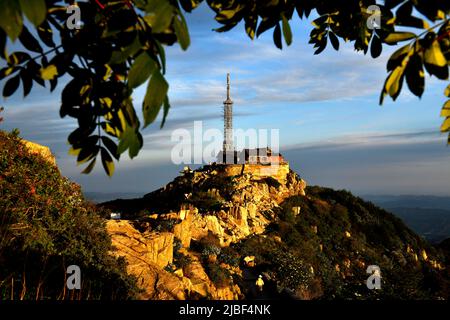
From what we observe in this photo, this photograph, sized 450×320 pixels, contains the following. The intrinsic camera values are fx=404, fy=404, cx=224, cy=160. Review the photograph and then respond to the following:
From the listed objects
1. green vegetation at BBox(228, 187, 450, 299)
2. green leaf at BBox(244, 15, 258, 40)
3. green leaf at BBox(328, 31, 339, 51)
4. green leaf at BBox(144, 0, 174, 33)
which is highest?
green leaf at BBox(328, 31, 339, 51)

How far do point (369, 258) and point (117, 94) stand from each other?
38121 mm

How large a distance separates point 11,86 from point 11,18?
101 cm

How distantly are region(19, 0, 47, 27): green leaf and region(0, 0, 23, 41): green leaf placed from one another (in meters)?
0.03

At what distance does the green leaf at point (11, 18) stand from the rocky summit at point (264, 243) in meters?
11.4

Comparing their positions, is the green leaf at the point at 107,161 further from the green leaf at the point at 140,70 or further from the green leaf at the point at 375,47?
the green leaf at the point at 375,47

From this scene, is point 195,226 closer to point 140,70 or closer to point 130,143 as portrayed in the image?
point 130,143

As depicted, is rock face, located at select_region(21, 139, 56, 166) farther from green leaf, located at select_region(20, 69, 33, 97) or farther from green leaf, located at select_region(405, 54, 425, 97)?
green leaf, located at select_region(405, 54, 425, 97)

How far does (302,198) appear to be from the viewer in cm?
4494

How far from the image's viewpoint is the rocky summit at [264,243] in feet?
60.2

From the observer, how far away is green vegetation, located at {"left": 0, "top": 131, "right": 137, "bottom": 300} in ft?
26.3

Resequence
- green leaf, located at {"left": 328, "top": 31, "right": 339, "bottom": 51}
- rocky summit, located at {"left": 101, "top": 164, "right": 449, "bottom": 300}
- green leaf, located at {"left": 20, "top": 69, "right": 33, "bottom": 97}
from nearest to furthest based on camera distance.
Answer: green leaf, located at {"left": 20, "top": 69, "right": 33, "bottom": 97} < green leaf, located at {"left": 328, "top": 31, "right": 339, "bottom": 51} < rocky summit, located at {"left": 101, "top": 164, "right": 449, "bottom": 300}

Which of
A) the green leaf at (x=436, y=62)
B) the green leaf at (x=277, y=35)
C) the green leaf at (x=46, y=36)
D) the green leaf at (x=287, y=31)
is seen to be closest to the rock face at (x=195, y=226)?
the green leaf at (x=277, y=35)

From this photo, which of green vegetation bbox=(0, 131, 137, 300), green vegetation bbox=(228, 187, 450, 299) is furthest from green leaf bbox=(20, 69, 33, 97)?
green vegetation bbox=(228, 187, 450, 299)
